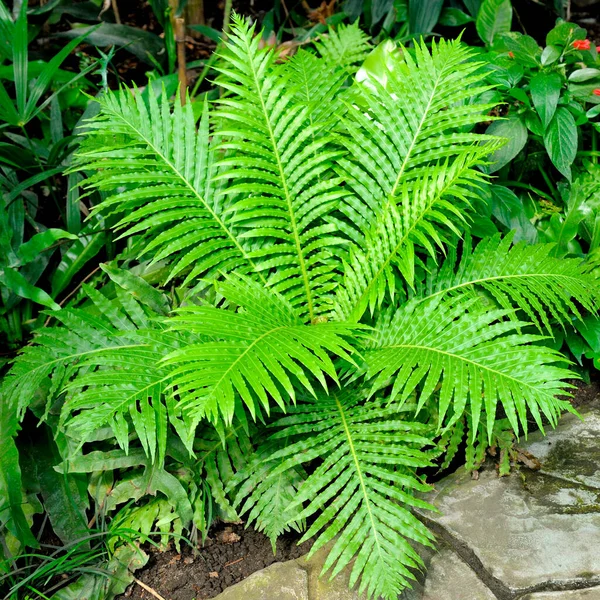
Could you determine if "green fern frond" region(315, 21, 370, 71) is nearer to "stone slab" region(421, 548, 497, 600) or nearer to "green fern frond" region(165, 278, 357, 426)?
"green fern frond" region(165, 278, 357, 426)

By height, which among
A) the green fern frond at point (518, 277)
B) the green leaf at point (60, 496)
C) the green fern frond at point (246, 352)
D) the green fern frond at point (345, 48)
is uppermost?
the green fern frond at point (345, 48)

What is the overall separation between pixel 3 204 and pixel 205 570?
4.97ft

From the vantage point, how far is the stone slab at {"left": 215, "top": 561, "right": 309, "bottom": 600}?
1814 millimetres

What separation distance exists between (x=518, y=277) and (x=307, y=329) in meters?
0.75

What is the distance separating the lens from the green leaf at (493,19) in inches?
116

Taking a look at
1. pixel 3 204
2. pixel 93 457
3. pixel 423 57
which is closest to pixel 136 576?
pixel 93 457

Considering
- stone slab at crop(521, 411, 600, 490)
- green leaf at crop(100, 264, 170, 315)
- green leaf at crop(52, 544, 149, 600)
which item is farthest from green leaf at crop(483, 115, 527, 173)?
green leaf at crop(52, 544, 149, 600)

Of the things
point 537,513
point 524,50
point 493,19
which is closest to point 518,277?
point 537,513

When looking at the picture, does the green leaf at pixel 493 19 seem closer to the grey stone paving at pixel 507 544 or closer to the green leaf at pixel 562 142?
the green leaf at pixel 562 142

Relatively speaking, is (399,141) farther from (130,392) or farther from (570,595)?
(570,595)

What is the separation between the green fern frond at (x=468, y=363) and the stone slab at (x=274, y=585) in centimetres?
59

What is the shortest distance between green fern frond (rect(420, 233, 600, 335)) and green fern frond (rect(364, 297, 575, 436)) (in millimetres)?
185

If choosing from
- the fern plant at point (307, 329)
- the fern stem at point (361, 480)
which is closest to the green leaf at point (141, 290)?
the fern plant at point (307, 329)

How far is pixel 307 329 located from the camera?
1.87m
